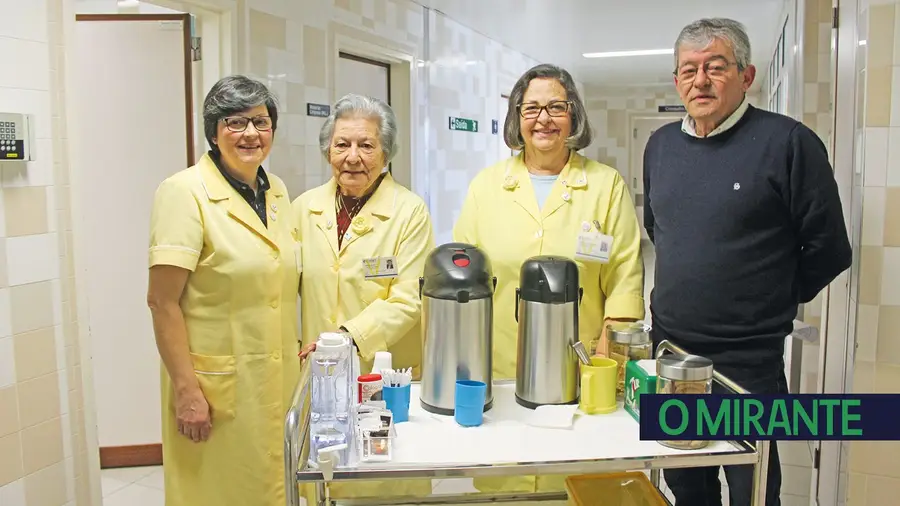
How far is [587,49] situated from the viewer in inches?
311

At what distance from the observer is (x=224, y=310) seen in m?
2.04

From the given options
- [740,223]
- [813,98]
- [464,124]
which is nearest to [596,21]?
[464,124]

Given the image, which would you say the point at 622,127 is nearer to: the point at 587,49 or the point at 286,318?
the point at 587,49

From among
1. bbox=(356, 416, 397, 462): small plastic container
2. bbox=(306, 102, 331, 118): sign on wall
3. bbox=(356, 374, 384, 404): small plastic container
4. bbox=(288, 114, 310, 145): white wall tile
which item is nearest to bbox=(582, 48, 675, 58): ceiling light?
bbox=(306, 102, 331, 118): sign on wall

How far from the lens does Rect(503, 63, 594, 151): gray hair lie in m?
2.15

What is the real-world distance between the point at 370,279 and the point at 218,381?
52 cm

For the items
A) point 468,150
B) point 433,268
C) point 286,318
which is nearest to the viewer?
point 433,268

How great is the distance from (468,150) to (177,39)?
10.6 ft

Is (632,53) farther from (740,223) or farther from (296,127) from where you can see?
(740,223)

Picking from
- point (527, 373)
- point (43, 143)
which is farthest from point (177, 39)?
point (527, 373)

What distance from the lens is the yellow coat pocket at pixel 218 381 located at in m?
2.04

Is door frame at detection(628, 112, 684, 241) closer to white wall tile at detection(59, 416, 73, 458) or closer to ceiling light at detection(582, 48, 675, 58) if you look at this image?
ceiling light at detection(582, 48, 675, 58)

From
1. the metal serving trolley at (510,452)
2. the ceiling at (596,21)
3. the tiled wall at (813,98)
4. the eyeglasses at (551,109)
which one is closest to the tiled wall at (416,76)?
the ceiling at (596,21)

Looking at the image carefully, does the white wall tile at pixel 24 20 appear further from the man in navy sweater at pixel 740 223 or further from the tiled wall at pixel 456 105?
the tiled wall at pixel 456 105
